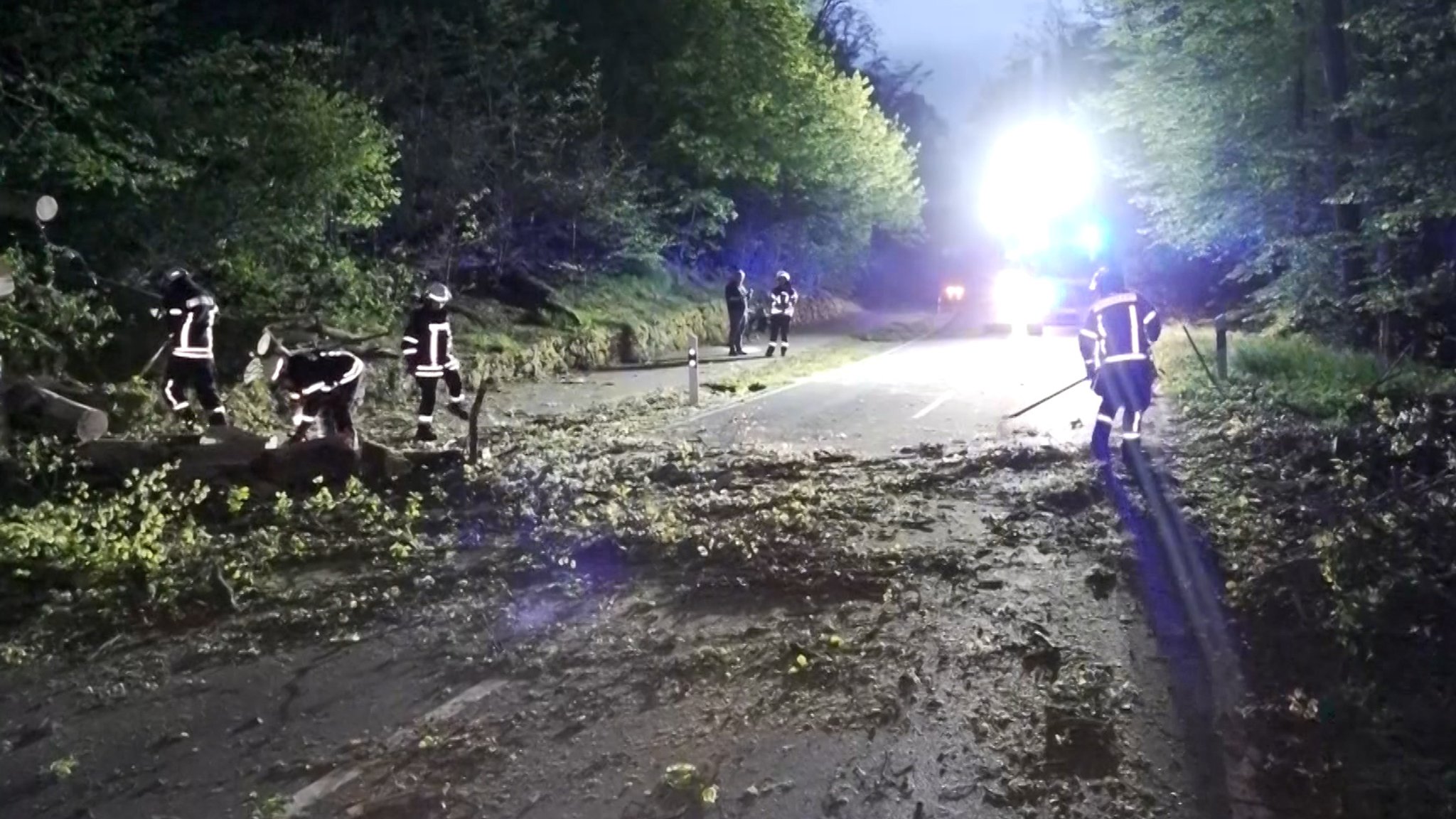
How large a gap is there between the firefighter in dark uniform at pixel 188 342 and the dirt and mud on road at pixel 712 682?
13.1 ft

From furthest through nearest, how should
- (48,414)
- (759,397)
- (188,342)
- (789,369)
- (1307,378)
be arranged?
(789,369) → (759,397) → (1307,378) → (188,342) → (48,414)

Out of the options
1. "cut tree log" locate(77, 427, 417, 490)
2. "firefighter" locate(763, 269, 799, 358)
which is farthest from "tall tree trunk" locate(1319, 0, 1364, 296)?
"cut tree log" locate(77, 427, 417, 490)

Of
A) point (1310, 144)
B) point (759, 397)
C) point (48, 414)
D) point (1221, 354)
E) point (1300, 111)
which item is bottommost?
point (759, 397)

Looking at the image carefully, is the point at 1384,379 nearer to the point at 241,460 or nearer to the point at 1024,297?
the point at 241,460

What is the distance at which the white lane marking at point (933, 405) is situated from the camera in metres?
14.7

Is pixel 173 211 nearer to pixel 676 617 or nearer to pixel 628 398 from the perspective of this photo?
pixel 628 398

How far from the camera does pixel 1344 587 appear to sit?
21.4ft

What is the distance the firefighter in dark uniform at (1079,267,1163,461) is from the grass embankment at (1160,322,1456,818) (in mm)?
675

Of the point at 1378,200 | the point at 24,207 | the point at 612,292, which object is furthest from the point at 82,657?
the point at 612,292

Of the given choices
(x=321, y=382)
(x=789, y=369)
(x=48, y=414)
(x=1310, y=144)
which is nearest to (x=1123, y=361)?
(x=321, y=382)

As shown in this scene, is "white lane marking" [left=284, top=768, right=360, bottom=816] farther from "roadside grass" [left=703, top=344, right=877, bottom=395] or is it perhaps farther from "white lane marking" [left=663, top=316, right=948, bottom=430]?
"roadside grass" [left=703, top=344, right=877, bottom=395]

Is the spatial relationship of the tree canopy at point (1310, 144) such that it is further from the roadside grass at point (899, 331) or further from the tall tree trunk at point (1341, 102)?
the roadside grass at point (899, 331)

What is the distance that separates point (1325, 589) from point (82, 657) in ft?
23.0

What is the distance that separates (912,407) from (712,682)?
33.2 feet
